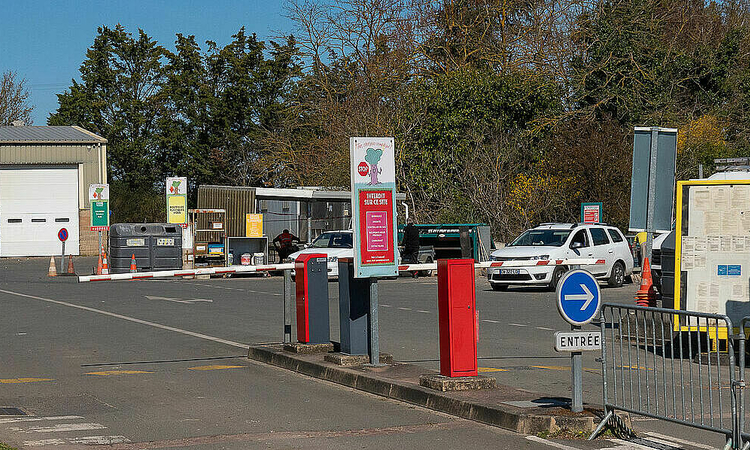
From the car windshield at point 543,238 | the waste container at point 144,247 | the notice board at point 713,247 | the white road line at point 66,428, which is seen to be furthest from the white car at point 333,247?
the white road line at point 66,428

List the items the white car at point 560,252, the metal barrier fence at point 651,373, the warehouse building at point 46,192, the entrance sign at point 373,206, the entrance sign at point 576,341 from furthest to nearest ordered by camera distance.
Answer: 1. the warehouse building at point 46,192
2. the white car at point 560,252
3. the entrance sign at point 373,206
4. the entrance sign at point 576,341
5. the metal barrier fence at point 651,373

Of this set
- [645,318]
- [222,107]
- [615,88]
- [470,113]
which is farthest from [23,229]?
[645,318]

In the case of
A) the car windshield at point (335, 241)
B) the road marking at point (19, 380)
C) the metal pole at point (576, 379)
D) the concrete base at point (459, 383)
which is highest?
the car windshield at point (335, 241)

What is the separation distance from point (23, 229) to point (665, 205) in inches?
1994

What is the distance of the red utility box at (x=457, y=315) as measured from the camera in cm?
934

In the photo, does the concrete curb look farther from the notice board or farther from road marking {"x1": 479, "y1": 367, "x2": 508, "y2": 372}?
the notice board

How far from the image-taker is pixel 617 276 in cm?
2816

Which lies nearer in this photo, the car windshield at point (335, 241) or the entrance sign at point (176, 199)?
the car windshield at point (335, 241)

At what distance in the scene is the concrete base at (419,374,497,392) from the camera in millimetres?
9398

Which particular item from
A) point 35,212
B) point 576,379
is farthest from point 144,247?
point 576,379

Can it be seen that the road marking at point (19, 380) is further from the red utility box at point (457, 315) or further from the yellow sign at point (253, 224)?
the yellow sign at point (253, 224)

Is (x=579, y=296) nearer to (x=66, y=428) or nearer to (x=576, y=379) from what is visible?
(x=576, y=379)

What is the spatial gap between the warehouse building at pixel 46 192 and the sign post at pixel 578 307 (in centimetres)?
5420

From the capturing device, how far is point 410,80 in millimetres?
46594
